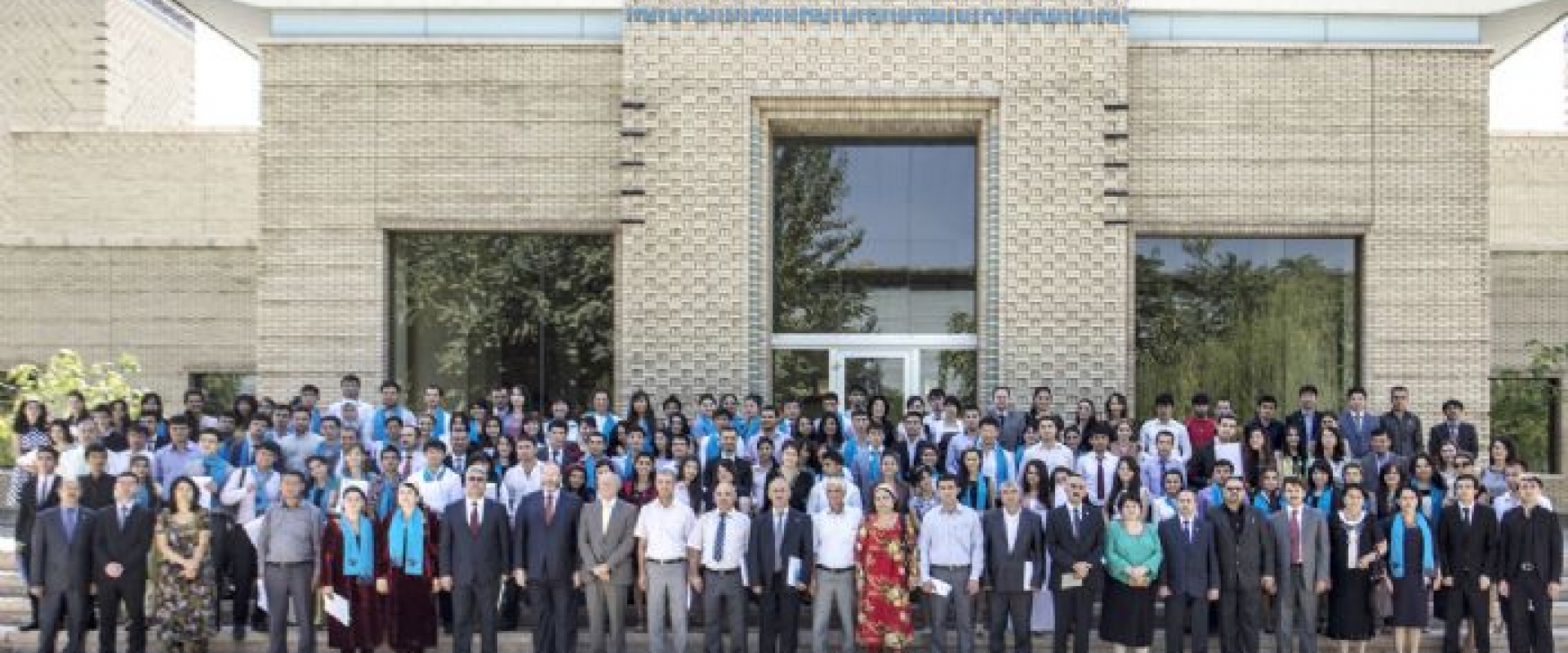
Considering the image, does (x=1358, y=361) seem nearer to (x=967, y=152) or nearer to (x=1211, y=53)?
(x=1211, y=53)

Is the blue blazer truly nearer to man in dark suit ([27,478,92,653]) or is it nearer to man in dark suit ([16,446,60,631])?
man in dark suit ([27,478,92,653])

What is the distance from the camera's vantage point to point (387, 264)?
1708 cm

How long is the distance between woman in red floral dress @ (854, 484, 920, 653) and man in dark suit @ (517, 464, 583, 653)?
8.11ft

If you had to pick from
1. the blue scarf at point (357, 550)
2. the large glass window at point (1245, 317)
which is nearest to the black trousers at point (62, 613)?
the blue scarf at point (357, 550)

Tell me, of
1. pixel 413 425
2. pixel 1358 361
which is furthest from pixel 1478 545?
pixel 413 425

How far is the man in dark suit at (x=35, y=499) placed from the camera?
12.8 meters

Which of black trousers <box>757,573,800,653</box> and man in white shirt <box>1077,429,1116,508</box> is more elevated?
man in white shirt <box>1077,429,1116,508</box>

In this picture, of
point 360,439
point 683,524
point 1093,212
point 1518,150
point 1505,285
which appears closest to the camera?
point 683,524

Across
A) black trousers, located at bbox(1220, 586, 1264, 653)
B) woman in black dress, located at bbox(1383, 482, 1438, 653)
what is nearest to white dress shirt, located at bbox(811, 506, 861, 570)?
black trousers, located at bbox(1220, 586, 1264, 653)

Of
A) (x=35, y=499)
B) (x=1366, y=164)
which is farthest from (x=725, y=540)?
(x=1366, y=164)

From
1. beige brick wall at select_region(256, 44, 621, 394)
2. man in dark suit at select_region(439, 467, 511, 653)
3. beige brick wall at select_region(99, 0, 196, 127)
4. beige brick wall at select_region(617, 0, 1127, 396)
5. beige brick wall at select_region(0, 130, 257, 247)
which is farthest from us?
beige brick wall at select_region(99, 0, 196, 127)

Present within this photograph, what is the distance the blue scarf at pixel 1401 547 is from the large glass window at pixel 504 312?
8965 mm

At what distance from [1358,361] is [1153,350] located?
247 cm

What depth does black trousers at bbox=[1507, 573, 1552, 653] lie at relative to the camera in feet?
40.3
